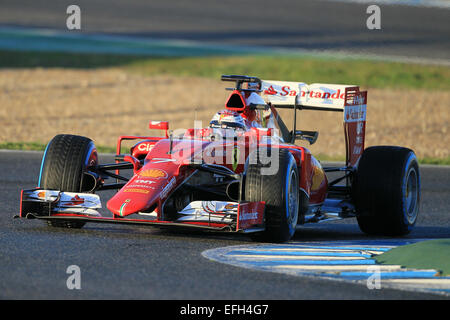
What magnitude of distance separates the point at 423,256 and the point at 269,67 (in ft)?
56.7

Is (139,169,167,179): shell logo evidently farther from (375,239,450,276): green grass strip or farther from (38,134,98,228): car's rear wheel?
(375,239,450,276): green grass strip

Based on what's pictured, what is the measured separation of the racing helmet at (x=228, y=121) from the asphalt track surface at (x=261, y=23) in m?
15.7

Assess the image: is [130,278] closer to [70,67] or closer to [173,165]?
[173,165]

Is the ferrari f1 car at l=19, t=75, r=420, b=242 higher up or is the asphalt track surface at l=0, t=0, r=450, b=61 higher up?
the asphalt track surface at l=0, t=0, r=450, b=61

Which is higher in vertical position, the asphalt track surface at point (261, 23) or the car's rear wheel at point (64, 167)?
the asphalt track surface at point (261, 23)

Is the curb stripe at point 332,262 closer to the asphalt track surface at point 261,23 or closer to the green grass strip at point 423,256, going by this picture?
the green grass strip at point 423,256

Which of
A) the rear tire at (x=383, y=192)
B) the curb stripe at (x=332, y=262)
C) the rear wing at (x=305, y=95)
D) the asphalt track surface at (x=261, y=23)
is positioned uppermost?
the asphalt track surface at (x=261, y=23)

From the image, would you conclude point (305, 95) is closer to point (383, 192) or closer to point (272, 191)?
point (383, 192)

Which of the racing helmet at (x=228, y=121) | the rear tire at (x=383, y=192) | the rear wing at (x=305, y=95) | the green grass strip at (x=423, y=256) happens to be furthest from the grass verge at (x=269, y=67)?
the green grass strip at (x=423, y=256)

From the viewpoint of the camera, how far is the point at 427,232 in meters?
10.2

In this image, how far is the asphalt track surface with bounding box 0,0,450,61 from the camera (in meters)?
27.5

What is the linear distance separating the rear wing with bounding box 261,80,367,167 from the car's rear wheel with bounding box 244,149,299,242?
78.5 inches

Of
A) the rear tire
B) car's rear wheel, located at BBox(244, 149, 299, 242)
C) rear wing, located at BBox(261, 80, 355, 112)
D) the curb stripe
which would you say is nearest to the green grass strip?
the curb stripe

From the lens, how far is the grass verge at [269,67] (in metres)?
23.8
